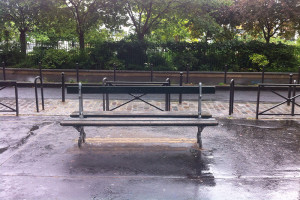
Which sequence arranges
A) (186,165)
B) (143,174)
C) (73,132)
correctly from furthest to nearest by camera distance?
(73,132), (186,165), (143,174)

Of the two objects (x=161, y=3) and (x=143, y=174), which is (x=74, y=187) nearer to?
(x=143, y=174)

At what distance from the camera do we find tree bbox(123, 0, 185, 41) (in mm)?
18188

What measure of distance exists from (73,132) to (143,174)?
2798mm

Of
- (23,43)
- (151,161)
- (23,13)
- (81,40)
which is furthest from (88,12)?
(151,161)

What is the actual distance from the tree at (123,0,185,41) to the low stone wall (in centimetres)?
321

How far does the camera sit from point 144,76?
17750 mm

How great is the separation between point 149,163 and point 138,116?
3.83 feet

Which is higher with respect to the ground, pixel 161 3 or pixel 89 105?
pixel 161 3

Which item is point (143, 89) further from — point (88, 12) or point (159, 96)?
point (88, 12)

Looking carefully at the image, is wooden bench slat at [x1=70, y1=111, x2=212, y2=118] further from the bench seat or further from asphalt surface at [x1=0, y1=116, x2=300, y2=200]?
asphalt surface at [x1=0, y1=116, x2=300, y2=200]

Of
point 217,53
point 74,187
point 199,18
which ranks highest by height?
point 199,18

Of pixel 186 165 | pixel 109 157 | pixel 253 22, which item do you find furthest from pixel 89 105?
pixel 253 22

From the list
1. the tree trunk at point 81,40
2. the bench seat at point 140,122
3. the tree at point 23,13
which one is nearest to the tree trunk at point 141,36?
the tree trunk at point 81,40

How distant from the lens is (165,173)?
5430 mm
